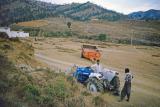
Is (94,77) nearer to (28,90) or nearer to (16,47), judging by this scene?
(28,90)

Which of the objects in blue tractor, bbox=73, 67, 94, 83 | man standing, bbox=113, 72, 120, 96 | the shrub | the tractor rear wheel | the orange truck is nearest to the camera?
the shrub

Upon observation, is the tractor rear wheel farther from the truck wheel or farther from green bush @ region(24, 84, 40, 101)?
green bush @ region(24, 84, 40, 101)

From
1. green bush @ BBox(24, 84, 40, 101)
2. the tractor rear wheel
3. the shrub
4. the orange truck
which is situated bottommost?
the orange truck

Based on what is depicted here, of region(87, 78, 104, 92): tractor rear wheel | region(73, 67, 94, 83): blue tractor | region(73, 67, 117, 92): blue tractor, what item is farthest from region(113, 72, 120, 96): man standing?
region(73, 67, 94, 83): blue tractor

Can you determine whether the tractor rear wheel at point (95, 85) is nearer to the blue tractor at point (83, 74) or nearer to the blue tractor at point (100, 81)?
the blue tractor at point (100, 81)

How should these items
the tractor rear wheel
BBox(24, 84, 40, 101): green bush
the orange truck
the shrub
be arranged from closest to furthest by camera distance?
BBox(24, 84, 40, 101): green bush → the shrub → the tractor rear wheel → the orange truck

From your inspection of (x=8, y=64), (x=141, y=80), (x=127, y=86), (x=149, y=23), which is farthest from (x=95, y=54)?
(x=149, y=23)

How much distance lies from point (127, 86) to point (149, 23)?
4041 inches

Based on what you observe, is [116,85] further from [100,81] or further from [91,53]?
[91,53]

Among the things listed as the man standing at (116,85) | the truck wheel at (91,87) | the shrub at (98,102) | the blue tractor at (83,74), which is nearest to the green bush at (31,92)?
the shrub at (98,102)

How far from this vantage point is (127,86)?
1523 cm

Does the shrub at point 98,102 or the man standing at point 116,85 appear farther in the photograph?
the man standing at point 116,85

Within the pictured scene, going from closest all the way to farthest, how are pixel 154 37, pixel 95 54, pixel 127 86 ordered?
pixel 127 86
pixel 95 54
pixel 154 37

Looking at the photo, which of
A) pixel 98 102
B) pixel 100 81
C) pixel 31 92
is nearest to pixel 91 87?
pixel 100 81
